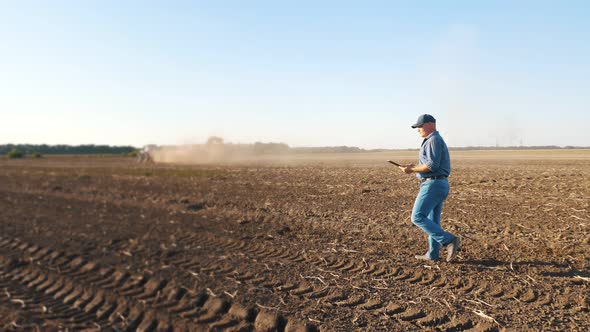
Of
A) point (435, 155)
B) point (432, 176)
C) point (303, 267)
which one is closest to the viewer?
point (435, 155)

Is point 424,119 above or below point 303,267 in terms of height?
above

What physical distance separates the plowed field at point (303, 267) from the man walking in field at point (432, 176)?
1.49ft

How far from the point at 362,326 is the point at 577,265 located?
11.6 feet

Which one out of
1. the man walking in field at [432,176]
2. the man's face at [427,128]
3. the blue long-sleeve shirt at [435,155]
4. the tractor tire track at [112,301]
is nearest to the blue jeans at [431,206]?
the man walking in field at [432,176]

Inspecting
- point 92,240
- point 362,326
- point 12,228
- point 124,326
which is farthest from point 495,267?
point 12,228

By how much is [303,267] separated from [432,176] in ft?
8.05

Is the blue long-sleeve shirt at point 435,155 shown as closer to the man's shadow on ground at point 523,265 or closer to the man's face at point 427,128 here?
the man's face at point 427,128

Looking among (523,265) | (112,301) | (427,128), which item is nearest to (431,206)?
(427,128)

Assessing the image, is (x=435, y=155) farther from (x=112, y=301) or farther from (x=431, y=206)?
(x=112, y=301)

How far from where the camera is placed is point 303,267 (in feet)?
21.0

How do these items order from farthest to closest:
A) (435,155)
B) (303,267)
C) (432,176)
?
(303,267) < (432,176) < (435,155)

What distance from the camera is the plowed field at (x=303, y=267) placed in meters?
4.66

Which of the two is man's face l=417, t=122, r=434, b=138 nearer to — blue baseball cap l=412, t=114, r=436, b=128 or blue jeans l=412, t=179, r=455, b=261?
blue baseball cap l=412, t=114, r=436, b=128

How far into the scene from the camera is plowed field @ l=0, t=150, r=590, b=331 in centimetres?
466
